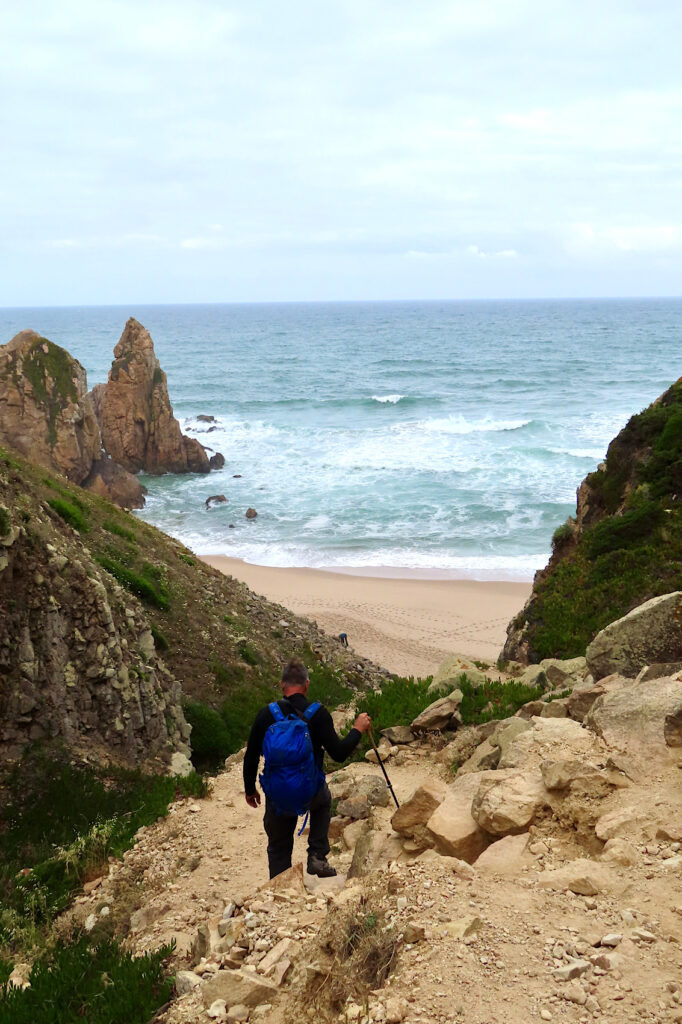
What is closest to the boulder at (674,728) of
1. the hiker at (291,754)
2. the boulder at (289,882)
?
the hiker at (291,754)

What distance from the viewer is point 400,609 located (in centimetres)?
3005

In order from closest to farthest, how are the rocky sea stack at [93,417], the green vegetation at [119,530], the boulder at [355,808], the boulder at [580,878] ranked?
the boulder at [580,878] < the boulder at [355,808] < the green vegetation at [119,530] < the rocky sea stack at [93,417]

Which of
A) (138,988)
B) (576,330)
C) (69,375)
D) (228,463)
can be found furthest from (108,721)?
(576,330)

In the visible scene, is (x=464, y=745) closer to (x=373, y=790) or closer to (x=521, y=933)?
(x=373, y=790)

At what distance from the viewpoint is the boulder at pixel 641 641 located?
973cm

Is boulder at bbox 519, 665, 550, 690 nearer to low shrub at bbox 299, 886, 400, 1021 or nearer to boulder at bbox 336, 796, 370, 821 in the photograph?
boulder at bbox 336, 796, 370, 821

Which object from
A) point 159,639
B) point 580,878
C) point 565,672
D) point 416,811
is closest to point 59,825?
point 416,811

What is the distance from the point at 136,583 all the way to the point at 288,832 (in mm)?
10547

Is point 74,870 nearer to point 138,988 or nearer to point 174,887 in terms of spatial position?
point 174,887

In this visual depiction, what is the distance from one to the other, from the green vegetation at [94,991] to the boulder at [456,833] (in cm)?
246

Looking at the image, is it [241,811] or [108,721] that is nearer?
[241,811]

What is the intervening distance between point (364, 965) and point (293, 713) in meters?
1.97

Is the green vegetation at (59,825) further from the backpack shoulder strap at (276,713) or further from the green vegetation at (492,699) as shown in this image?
the green vegetation at (492,699)

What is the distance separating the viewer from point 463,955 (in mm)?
4906
